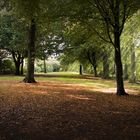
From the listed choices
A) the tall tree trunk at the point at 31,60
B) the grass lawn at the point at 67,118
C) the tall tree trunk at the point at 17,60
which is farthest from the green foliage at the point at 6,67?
the grass lawn at the point at 67,118

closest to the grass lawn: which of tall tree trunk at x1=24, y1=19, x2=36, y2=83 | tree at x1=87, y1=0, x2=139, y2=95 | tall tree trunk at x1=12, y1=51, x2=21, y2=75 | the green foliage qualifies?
tree at x1=87, y1=0, x2=139, y2=95

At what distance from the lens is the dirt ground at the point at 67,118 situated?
907cm

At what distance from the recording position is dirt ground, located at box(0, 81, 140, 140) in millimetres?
9070

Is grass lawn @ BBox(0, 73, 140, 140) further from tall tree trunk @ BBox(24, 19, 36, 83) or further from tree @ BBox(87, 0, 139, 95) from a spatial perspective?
tall tree trunk @ BBox(24, 19, 36, 83)

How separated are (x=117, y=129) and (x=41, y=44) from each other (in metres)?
33.0

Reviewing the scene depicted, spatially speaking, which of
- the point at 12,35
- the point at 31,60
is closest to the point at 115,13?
the point at 31,60

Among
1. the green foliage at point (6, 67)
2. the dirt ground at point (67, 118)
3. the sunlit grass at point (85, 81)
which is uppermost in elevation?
the green foliage at point (6, 67)

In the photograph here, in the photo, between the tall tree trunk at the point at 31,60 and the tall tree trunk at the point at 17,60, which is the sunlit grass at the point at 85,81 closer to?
the tall tree trunk at the point at 31,60

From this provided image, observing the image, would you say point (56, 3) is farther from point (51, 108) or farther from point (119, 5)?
point (51, 108)

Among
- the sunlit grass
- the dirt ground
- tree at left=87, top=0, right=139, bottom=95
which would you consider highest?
tree at left=87, top=0, right=139, bottom=95

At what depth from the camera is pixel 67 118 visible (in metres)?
11.2

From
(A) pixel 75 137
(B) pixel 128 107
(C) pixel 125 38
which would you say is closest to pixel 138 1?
(B) pixel 128 107

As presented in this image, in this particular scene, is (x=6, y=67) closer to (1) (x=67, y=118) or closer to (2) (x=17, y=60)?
(2) (x=17, y=60)

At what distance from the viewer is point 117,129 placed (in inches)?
387
